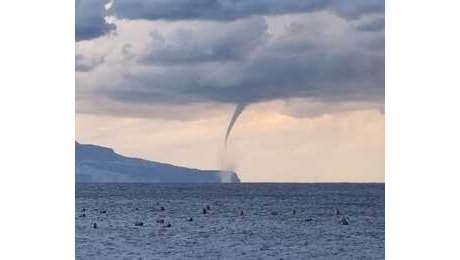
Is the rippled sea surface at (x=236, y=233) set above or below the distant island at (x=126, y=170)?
below

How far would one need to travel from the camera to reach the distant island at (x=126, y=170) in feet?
42.1

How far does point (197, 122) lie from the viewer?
12664 mm

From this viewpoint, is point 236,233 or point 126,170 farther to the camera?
point 236,233

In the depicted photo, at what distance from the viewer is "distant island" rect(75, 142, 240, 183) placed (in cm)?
1284

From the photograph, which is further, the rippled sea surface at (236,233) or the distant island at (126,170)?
the rippled sea surface at (236,233)

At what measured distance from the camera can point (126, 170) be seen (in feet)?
54.9

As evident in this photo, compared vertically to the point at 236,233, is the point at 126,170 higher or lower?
higher

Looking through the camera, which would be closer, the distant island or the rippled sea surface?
the distant island
